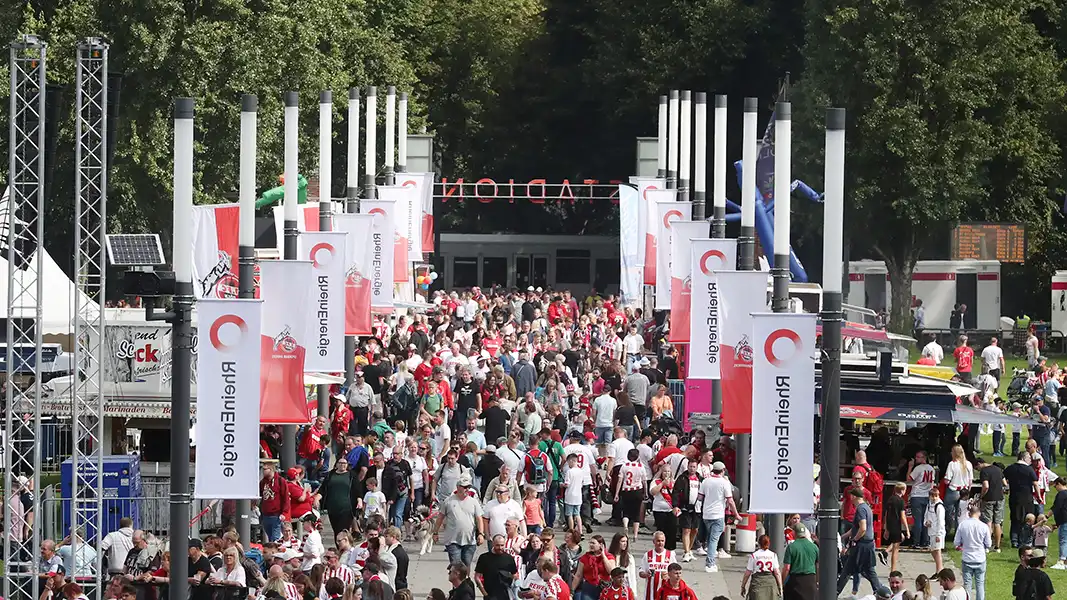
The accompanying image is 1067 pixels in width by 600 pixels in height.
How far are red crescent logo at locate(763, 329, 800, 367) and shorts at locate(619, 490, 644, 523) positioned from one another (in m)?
8.36

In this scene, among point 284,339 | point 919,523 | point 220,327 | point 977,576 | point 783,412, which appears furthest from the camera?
point 919,523

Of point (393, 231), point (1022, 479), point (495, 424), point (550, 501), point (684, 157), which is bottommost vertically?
point (550, 501)

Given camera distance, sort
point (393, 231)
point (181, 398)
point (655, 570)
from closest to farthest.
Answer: point (181, 398) < point (655, 570) < point (393, 231)

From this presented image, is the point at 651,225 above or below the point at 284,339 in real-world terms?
above

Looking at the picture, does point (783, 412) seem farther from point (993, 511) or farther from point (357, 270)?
point (357, 270)

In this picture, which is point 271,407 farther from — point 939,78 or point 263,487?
point 939,78

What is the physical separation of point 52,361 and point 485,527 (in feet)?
31.9

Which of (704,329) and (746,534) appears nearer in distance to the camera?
(704,329)

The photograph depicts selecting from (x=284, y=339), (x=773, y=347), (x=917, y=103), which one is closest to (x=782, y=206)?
(x=773, y=347)

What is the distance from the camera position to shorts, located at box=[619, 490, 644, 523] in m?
27.5

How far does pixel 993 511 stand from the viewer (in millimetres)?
28312

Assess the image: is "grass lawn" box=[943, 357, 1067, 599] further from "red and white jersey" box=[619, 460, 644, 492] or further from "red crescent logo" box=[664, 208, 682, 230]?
"red crescent logo" box=[664, 208, 682, 230]

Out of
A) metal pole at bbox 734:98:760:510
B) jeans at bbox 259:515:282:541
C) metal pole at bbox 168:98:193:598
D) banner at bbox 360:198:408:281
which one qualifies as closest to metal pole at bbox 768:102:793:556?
metal pole at bbox 734:98:760:510

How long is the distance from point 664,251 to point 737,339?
11.7 meters
